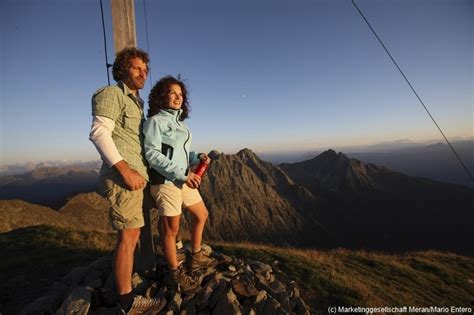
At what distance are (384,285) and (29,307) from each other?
882 cm

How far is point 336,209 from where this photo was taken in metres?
142

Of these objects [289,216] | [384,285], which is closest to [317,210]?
[289,216]

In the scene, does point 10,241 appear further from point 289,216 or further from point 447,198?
point 447,198

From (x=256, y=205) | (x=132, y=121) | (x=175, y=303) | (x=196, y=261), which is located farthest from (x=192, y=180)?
(x=256, y=205)

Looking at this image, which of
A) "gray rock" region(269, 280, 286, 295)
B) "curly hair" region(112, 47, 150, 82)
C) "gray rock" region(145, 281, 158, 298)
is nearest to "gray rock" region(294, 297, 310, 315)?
"gray rock" region(269, 280, 286, 295)

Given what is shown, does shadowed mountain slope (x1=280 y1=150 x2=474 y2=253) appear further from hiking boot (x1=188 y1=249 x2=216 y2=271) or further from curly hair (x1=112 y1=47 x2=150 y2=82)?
curly hair (x1=112 y1=47 x2=150 y2=82)

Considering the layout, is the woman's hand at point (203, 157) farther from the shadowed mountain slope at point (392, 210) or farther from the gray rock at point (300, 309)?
the shadowed mountain slope at point (392, 210)

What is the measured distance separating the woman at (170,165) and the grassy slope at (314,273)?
3607 mm

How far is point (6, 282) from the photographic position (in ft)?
20.4

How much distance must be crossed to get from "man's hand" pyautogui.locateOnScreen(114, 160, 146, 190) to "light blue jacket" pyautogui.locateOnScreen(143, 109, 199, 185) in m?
0.25

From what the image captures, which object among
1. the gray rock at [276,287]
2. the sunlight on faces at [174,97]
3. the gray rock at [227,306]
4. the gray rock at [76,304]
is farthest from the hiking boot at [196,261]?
the sunlight on faces at [174,97]

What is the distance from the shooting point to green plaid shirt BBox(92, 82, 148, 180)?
135 inches

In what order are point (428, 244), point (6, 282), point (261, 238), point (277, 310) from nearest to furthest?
point (277, 310) → point (6, 282) → point (428, 244) → point (261, 238)

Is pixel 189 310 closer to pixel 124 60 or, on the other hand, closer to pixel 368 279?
pixel 124 60
